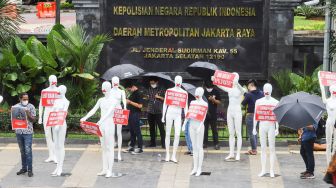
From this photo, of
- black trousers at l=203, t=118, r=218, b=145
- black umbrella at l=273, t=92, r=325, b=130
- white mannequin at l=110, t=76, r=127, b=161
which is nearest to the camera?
black umbrella at l=273, t=92, r=325, b=130

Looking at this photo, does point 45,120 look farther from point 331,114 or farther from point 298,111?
point 331,114

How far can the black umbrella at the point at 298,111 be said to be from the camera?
59.2ft

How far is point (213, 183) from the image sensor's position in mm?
18531

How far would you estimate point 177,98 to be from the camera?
2020 cm

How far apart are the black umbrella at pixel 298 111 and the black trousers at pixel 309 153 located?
71 centimetres

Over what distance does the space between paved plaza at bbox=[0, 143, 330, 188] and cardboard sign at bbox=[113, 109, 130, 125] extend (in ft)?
3.51

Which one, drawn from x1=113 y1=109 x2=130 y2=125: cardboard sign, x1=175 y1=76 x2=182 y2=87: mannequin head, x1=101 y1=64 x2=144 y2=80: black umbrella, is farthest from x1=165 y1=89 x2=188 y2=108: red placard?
x1=101 y1=64 x2=144 y2=80: black umbrella

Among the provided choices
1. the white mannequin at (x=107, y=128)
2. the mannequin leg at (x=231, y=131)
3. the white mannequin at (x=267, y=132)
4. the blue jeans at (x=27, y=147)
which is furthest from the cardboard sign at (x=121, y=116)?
the white mannequin at (x=267, y=132)

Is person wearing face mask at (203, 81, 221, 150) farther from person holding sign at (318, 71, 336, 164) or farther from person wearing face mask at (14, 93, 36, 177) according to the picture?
person wearing face mask at (14, 93, 36, 177)

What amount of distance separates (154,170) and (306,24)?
15139mm

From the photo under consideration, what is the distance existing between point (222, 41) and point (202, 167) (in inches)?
284

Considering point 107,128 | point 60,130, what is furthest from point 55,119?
point 107,128

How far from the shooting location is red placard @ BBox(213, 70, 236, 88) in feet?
67.2

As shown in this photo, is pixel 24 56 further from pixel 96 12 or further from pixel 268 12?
pixel 268 12
